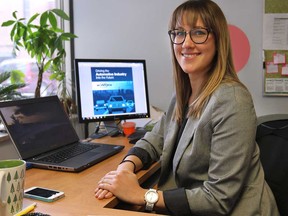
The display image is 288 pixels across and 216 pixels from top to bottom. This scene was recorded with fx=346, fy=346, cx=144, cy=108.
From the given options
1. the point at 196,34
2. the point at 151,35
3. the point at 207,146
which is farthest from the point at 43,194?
the point at 151,35

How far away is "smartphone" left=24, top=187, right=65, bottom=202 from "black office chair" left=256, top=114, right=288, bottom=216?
2.37 ft

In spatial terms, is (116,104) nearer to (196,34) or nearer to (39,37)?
(39,37)

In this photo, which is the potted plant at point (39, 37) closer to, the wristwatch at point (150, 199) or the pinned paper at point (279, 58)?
the wristwatch at point (150, 199)

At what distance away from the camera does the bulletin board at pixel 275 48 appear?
6.93 ft

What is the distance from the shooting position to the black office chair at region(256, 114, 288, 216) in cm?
120

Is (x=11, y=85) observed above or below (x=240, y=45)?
below

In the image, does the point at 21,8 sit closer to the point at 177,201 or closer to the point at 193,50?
the point at 193,50

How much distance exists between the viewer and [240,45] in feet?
7.24

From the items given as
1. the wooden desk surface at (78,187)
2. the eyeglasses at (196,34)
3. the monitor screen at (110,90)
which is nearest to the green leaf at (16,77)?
the monitor screen at (110,90)

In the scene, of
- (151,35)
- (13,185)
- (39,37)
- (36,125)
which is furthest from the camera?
(151,35)

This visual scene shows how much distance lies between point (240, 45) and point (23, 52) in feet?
4.83

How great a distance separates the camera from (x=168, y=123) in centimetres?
148

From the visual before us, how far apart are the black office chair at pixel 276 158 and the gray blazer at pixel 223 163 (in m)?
0.04

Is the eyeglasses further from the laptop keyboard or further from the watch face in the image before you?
the laptop keyboard
